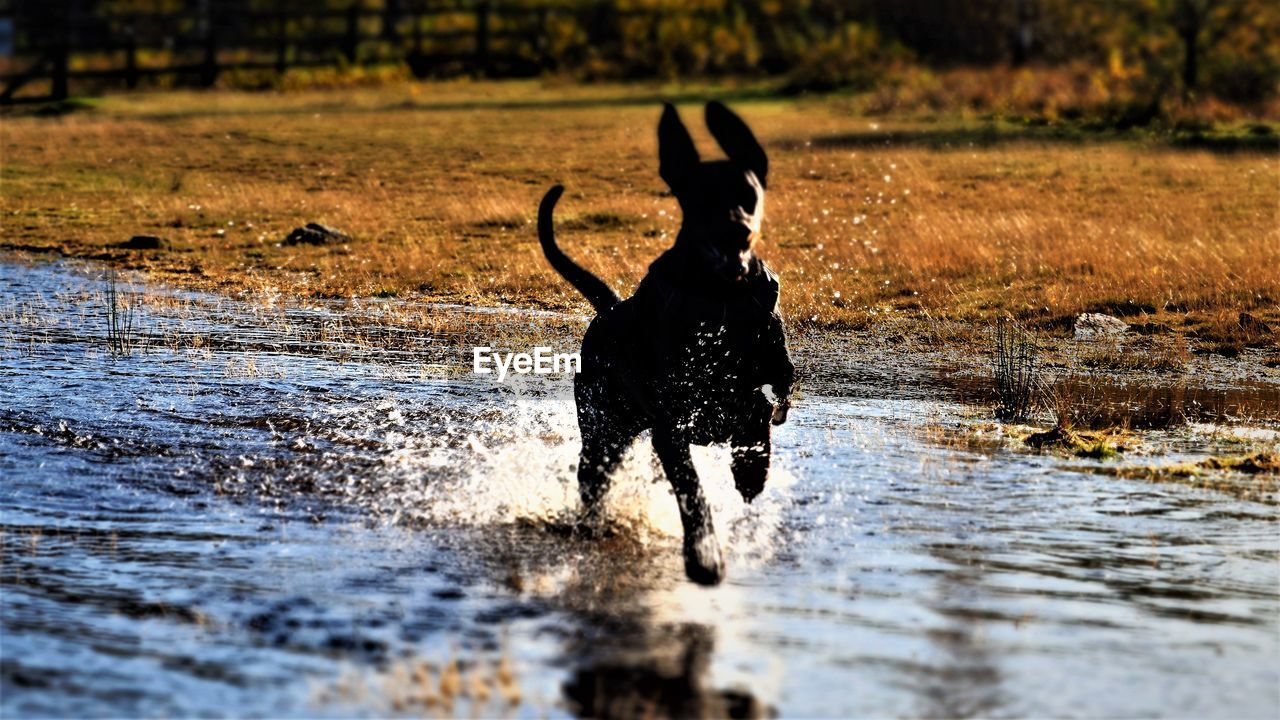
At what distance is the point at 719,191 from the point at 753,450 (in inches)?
46.6

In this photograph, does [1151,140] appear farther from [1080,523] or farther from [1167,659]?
[1167,659]

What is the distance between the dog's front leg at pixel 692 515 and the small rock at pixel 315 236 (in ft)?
34.8

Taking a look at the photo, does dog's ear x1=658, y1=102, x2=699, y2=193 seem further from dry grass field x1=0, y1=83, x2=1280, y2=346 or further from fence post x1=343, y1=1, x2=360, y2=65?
fence post x1=343, y1=1, x2=360, y2=65

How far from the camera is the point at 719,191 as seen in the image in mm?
6207

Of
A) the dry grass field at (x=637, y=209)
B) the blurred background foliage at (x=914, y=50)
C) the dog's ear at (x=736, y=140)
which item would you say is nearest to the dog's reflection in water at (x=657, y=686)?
the dog's ear at (x=736, y=140)

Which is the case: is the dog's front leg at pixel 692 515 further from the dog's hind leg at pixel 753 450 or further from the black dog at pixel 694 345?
the dog's hind leg at pixel 753 450

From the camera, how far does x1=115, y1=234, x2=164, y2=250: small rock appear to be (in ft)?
54.1

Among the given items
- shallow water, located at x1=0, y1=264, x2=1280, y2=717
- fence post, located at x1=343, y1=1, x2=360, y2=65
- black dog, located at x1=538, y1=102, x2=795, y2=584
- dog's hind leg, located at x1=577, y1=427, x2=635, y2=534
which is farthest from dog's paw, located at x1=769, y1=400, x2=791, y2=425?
fence post, located at x1=343, y1=1, x2=360, y2=65

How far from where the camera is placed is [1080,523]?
7000 millimetres

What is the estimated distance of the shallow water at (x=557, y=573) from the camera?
4.98 metres

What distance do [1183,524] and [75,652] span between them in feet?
14.0

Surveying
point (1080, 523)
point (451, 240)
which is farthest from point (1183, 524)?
point (451, 240)

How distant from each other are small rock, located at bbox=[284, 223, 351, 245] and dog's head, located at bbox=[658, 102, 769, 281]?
1062 cm

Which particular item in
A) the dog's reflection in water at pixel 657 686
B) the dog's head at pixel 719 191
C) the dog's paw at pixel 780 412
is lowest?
the dog's reflection in water at pixel 657 686
